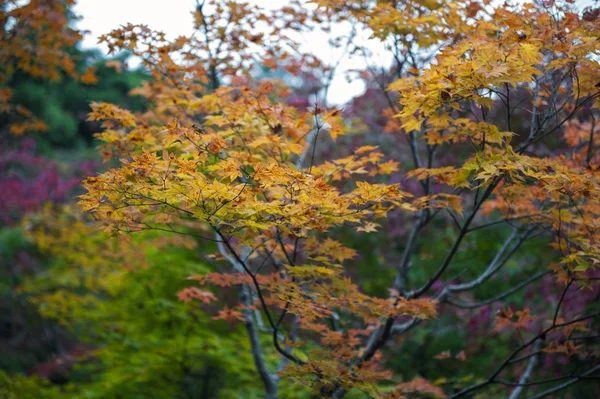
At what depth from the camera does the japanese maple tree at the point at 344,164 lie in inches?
96.5

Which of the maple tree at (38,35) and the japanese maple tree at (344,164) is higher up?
the maple tree at (38,35)

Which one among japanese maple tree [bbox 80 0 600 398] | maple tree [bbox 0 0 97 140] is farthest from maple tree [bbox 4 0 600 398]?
maple tree [bbox 0 0 97 140]

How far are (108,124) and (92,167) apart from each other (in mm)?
5737

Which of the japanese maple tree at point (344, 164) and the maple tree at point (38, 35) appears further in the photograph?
the maple tree at point (38, 35)

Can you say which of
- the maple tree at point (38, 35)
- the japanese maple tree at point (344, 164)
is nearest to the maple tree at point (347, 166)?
the japanese maple tree at point (344, 164)

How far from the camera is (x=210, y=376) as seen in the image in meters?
6.02

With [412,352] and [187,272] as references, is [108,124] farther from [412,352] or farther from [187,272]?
[412,352]

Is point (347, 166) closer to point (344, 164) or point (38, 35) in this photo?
point (344, 164)

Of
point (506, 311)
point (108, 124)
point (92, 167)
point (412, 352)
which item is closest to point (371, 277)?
point (412, 352)

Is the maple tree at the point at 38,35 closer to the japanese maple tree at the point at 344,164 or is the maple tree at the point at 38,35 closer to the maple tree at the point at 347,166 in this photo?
the maple tree at the point at 347,166

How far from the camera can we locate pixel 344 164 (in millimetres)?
3262

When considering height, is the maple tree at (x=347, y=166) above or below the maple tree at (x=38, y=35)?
below

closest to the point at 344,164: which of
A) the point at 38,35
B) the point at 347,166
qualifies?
the point at 347,166

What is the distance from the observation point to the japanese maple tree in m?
Answer: 2.45
